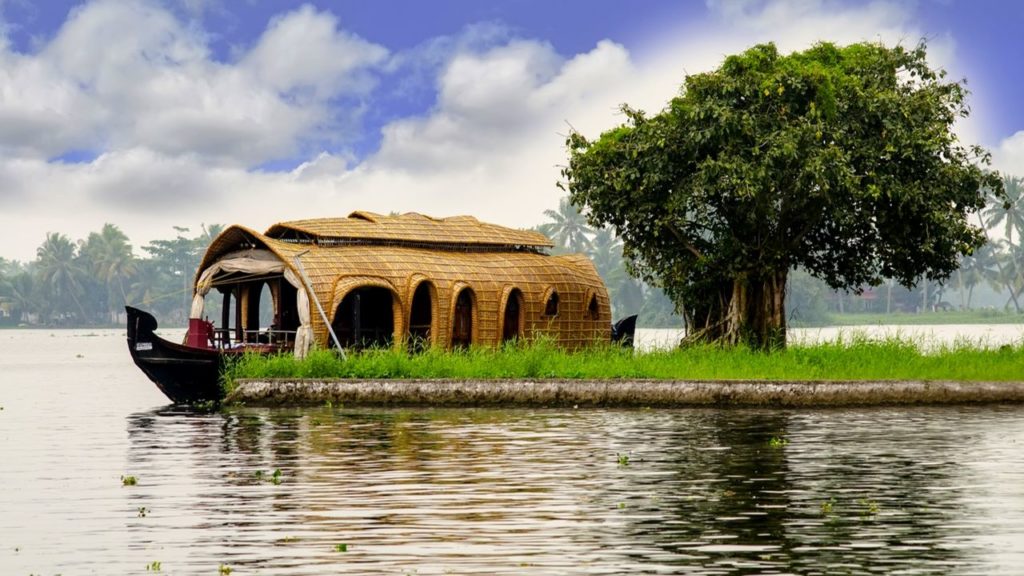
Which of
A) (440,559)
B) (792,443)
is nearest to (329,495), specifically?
A: (440,559)

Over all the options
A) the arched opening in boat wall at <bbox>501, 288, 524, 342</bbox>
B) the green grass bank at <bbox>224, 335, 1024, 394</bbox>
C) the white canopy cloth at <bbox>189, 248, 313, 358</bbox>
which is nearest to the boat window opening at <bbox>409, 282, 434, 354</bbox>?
the arched opening in boat wall at <bbox>501, 288, 524, 342</bbox>

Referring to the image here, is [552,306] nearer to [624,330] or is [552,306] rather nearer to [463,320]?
[463,320]

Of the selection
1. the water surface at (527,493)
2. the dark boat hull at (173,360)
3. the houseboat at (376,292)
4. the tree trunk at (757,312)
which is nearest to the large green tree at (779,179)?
the tree trunk at (757,312)

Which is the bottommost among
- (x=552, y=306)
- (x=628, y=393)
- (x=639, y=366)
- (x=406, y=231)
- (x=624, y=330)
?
(x=628, y=393)

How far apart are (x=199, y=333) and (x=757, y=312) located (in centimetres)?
1277

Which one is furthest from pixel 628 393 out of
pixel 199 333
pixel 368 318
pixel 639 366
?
pixel 368 318

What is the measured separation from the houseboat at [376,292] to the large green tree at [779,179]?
95.2 inches

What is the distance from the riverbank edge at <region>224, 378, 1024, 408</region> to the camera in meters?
26.7

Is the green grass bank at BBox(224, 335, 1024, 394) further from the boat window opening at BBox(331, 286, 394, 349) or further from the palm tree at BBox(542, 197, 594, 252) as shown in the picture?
the palm tree at BBox(542, 197, 594, 252)

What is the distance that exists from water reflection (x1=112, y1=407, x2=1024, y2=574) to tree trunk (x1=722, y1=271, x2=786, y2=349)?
30.1ft

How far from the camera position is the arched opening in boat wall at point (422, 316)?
32.4 metres

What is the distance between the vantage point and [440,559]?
1130cm

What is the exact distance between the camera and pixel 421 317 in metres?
35.7

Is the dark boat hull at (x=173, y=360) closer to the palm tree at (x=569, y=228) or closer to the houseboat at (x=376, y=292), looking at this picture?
Answer: the houseboat at (x=376, y=292)
